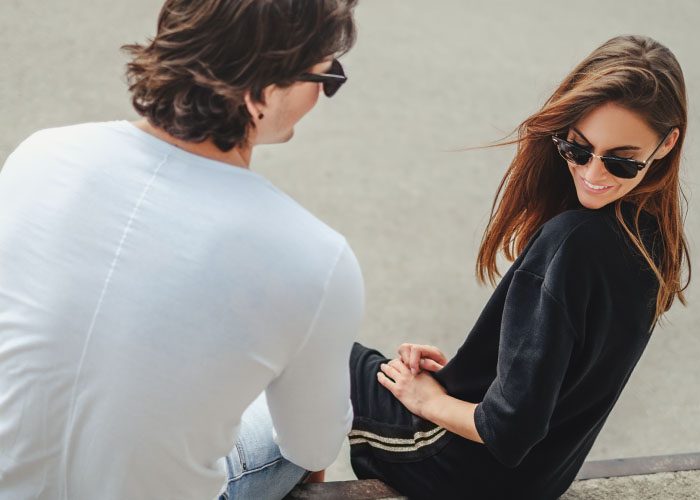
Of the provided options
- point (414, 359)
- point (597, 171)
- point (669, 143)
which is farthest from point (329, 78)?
point (414, 359)

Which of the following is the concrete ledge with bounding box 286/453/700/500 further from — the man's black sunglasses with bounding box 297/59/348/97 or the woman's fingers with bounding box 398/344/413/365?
the man's black sunglasses with bounding box 297/59/348/97

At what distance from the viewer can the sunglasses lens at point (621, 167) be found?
1545 millimetres

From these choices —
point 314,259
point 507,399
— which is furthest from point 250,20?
point 507,399

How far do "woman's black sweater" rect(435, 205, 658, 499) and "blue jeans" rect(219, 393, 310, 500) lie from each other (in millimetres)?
403

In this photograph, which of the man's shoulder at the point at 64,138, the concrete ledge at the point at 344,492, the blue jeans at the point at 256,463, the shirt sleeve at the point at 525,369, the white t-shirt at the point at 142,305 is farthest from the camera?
the concrete ledge at the point at 344,492

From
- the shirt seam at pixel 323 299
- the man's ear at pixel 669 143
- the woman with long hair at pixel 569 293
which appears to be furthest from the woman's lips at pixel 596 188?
the shirt seam at pixel 323 299

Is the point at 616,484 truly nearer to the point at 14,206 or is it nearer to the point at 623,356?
the point at 623,356

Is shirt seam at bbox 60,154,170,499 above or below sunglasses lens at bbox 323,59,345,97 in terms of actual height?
below

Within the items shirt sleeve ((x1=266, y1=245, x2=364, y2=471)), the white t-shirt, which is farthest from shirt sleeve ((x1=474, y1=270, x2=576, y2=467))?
the white t-shirt

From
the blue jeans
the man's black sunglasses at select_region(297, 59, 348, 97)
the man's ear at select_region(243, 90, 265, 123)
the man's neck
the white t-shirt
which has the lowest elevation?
the blue jeans

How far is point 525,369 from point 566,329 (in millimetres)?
103

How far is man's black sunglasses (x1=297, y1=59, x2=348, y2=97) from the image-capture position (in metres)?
1.27

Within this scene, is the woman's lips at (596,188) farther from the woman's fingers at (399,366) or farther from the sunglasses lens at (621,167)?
the woman's fingers at (399,366)

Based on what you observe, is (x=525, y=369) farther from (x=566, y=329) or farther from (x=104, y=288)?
(x=104, y=288)
